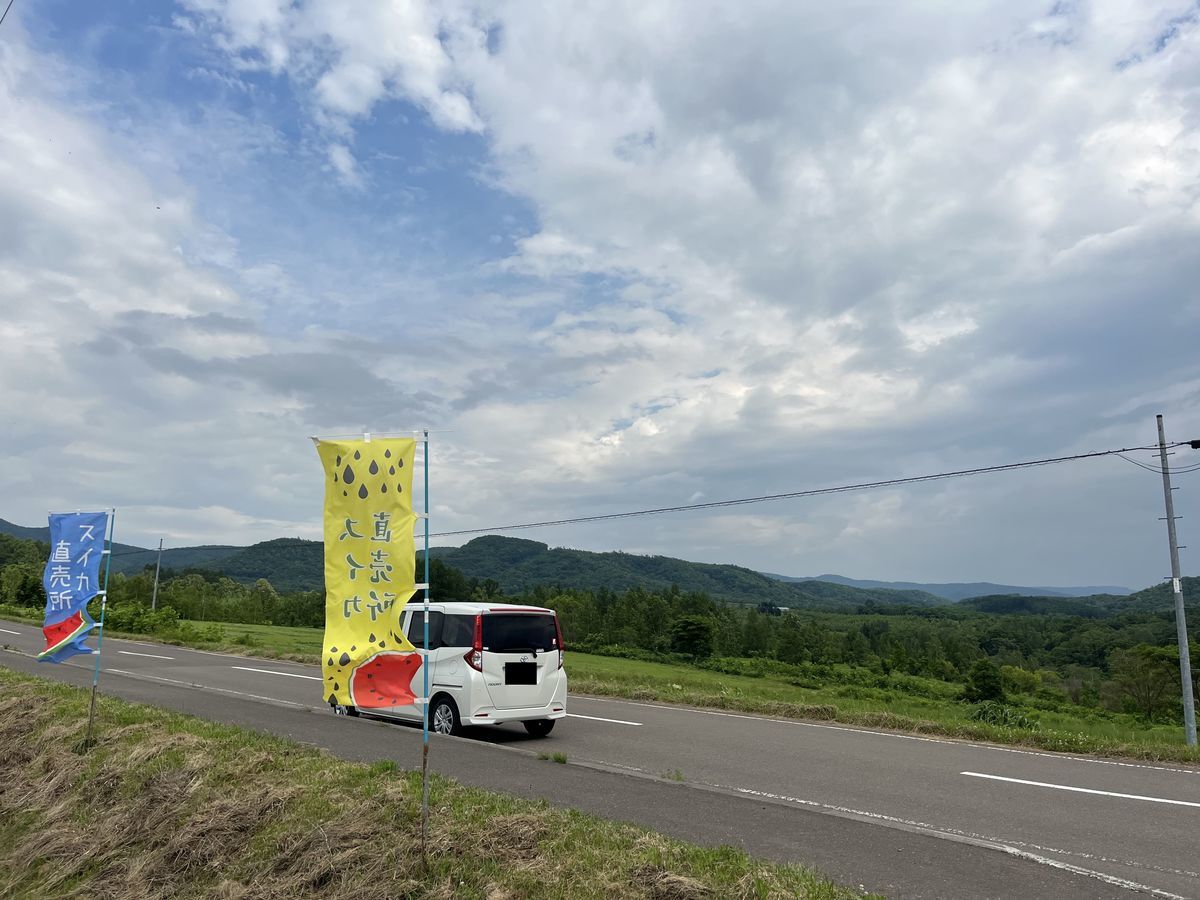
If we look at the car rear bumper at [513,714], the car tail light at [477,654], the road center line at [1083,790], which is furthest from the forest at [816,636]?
the road center line at [1083,790]

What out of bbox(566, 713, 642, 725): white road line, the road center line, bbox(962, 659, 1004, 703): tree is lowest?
bbox(962, 659, 1004, 703): tree

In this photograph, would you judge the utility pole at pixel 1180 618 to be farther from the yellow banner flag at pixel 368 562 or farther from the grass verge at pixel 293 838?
the yellow banner flag at pixel 368 562

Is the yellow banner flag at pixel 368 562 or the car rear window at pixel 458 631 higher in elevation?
the yellow banner flag at pixel 368 562

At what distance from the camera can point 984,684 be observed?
163 feet

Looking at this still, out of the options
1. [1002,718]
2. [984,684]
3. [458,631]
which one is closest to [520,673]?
[458,631]

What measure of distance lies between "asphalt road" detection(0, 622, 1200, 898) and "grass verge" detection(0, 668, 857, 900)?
992mm

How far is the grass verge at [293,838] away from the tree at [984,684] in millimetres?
44794

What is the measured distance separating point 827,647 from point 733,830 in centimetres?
7068

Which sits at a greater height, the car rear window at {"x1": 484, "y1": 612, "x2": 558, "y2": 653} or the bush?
the car rear window at {"x1": 484, "y1": 612, "x2": 558, "y2": 653}

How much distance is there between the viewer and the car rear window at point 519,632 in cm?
1062

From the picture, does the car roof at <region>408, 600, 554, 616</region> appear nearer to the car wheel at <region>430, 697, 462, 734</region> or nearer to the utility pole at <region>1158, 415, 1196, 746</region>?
the car wheel at <region>430, 697, 462, 734</region>

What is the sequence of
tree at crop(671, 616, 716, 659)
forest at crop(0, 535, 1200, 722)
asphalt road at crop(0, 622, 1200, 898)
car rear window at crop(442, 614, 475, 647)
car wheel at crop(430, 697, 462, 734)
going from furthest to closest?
tree at crop(671, 616, 716, 659), forest at crop(0, 535, 1200, 722), car wheel at crop(430, 697, 462, 734), car rear window at crop(442, 614, 475, 647), asphalt road at crop(0, 622, 1200, 898)

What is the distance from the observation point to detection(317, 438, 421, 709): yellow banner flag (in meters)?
5.11

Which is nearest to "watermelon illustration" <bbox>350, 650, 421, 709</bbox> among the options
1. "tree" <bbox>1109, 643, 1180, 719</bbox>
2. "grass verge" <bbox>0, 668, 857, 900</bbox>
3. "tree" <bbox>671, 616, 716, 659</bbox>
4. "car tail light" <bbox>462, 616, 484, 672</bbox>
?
"grass verge" <bbox>0, 668, 857, 900</bbox>
